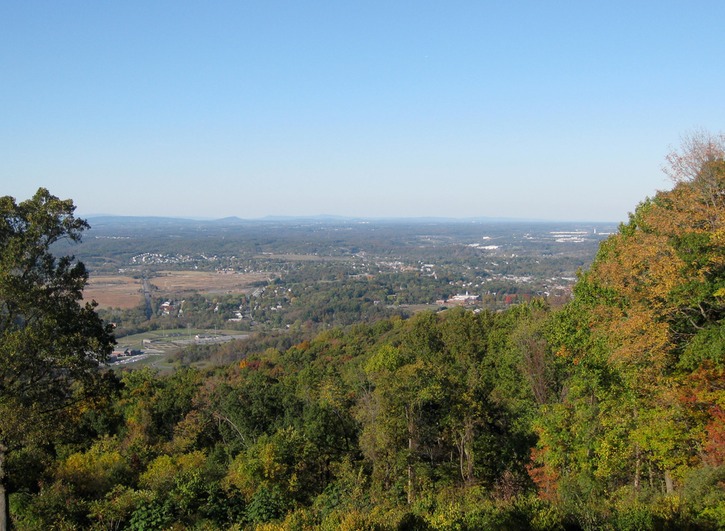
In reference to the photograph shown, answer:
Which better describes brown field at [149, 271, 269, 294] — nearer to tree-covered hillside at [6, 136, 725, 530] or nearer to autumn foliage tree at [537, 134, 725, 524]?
tree-covered hillside at [6, 136, 725, 530]

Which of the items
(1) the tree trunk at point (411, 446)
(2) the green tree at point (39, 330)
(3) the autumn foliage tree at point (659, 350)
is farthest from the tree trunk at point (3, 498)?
(3) the autumn foliage tree at point (659, 350)

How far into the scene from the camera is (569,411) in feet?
40.8

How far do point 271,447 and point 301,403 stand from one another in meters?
5.67

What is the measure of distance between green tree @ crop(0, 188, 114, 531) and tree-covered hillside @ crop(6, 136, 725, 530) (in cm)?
56

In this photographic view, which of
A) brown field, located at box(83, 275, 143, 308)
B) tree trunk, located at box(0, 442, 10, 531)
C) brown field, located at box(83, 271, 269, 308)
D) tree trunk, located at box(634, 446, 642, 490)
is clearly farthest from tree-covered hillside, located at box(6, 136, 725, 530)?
brown field, located at box(83, 271, 269, 308)

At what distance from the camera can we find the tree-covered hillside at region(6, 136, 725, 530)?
9016 mm

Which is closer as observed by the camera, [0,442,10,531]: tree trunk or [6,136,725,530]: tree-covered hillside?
[0,442,10,531]: tree trunk

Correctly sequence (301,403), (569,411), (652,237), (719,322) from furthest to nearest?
(301,403), (569,411), (652,237), (719,322)

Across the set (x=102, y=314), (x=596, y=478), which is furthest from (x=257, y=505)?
(x=102, y=314)

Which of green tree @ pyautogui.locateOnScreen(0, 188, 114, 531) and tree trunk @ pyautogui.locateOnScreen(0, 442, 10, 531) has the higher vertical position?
green tree @ pyautogui.locateOnScreen(0, 188, 114, 531)

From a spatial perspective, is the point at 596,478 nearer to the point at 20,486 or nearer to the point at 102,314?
the point at 20,486

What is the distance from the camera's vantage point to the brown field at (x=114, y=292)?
255 ft

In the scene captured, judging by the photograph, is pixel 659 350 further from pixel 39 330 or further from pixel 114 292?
pixel 114 292

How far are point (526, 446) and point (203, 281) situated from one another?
100061 millimetres
